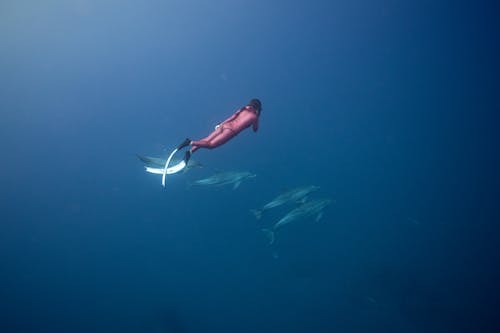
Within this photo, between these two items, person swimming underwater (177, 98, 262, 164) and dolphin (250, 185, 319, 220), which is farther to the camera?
dolphin (250, 185, 319, 220)

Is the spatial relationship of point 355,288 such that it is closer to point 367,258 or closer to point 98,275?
point 367,258

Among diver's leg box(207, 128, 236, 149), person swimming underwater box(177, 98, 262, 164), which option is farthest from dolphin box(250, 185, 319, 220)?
diver's leg box(207, 128, 236, 149)

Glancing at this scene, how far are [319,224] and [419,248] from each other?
6.47m

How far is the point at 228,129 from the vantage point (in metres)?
6.32

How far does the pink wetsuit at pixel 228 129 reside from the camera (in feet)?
20.5

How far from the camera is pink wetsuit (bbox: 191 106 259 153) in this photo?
246 inches

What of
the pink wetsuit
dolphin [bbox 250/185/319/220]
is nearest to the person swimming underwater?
the pink wetsuit

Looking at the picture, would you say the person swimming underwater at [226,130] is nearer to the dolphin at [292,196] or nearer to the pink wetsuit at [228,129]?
the pink wetsuit at [228,129]

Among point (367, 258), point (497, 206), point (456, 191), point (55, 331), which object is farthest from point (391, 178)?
point (55, 331)

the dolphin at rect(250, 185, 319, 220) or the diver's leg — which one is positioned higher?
the dolphin at rect(250, 185, 319, 220)

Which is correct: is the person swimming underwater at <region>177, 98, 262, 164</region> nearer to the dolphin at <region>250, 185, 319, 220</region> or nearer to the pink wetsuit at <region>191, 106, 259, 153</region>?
the pink wetsuit at <region>191, 106, 259, 153</region>

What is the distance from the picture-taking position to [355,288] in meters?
17.3

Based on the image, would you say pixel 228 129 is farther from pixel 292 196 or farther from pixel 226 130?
pixel 292 196

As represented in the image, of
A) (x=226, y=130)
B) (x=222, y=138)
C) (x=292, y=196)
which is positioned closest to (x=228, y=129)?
(x=226, y=130)
